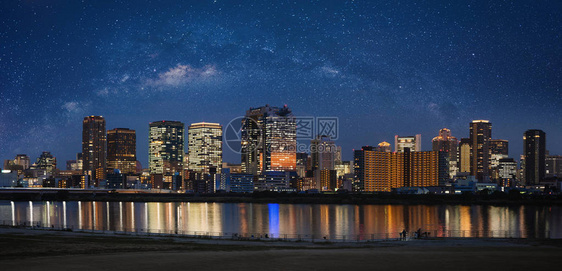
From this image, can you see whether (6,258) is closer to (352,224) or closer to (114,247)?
(114,247)

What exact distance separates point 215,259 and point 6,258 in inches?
447

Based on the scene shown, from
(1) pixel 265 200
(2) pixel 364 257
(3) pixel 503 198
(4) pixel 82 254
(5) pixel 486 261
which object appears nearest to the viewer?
(5) pixel 486 261

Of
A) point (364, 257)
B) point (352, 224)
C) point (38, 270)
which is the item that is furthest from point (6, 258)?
point (352, 224)

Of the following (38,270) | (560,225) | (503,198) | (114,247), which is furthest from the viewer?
(503,198)

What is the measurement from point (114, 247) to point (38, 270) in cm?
1145

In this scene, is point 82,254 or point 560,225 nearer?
point 82,254

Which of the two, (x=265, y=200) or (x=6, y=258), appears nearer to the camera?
(x=6, y=258)

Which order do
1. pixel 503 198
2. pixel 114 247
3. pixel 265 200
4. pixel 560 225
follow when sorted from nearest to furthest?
pixel 114 247, pixel 560 225, pixel 503 198, pixel 265 200

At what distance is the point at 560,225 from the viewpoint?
275 ft

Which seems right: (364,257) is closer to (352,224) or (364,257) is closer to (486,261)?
(486,261)

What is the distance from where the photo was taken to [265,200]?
190000 mm

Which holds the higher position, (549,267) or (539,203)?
(549,267)

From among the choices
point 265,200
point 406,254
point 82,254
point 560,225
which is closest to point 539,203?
point 560,225

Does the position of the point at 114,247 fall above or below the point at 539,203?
above
